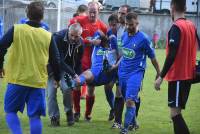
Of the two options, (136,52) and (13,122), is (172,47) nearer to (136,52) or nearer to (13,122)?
(136,52)

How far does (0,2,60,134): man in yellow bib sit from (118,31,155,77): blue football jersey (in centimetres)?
177

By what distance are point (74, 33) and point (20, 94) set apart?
250 centimetres

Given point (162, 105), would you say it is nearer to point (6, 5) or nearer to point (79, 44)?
point (79, 44)

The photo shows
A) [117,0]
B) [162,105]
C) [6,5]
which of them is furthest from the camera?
[117,0]

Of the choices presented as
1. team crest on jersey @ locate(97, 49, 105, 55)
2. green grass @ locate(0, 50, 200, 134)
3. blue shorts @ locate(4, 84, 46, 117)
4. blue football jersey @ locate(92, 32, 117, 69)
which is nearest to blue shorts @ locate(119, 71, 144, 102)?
green grass @ locate(0, 50, 200, 134)

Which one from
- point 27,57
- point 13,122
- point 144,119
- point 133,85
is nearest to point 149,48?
point 133,85

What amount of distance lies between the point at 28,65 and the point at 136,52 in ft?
7.10

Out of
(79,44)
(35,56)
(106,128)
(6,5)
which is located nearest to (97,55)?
(79,44)

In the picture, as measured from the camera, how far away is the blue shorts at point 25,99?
789 cm

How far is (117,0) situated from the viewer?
39.8m

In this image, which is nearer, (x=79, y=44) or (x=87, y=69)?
(x=79, y=44)

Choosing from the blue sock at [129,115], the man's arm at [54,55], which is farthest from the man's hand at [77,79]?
the man's arm at [54,55]

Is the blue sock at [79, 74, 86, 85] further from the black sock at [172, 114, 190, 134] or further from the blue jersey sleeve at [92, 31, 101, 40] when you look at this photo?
the black sock at [172, 114, 190, 134]

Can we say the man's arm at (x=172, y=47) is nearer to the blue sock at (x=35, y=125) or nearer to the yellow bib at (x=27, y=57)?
the yellow bib at (x=27, y=57)
